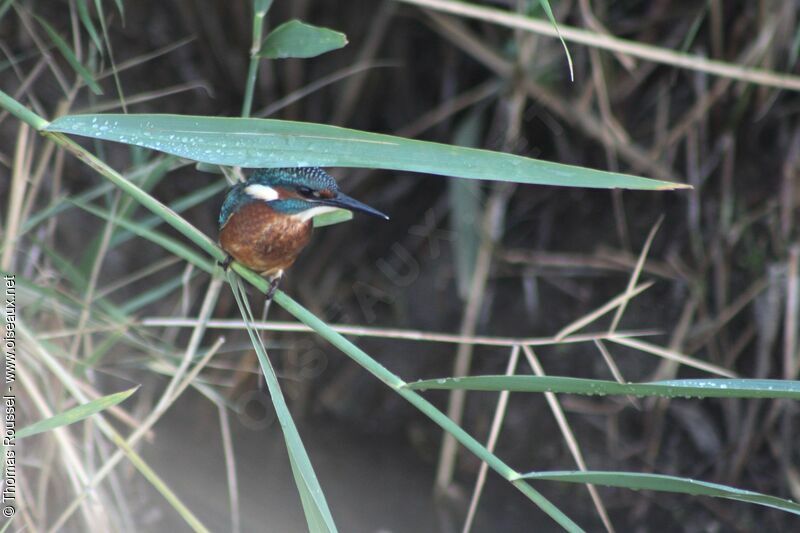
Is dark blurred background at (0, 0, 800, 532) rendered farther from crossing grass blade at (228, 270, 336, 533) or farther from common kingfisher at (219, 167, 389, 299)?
crossing grass blade at (228, 270, 336, 533)

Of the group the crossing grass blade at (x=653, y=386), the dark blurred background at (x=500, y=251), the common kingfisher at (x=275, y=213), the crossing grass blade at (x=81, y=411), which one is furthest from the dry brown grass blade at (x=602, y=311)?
the dark blurred background at (x=500, y=251)

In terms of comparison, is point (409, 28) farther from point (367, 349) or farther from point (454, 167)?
point (454, 167)

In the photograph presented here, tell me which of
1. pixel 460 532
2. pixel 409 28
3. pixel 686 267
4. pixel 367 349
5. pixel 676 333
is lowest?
pixel 460 532

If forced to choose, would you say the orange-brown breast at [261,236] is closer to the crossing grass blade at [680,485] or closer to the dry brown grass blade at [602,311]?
the dry brown grass blade at [602,311]

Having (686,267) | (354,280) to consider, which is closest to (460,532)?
(354,280)

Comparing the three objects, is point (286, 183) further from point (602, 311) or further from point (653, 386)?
point (653, 386)

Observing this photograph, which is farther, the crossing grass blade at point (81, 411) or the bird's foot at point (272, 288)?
the bird's foot at point (272, 288)

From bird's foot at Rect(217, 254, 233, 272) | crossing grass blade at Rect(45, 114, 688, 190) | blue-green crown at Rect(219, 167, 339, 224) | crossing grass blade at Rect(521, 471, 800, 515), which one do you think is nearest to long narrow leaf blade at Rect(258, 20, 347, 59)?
crossing grass blade at Rect(45, 114, 688, 190)
